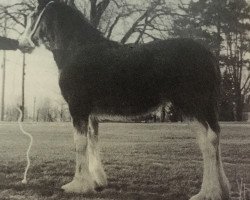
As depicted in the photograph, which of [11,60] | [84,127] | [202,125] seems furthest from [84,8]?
[202,125]

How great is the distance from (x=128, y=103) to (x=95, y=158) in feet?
1.53

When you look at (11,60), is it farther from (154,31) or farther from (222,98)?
(222,98)

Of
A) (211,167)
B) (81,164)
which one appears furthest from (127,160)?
(211,167)

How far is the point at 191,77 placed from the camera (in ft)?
8.47

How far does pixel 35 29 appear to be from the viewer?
2.95 metres

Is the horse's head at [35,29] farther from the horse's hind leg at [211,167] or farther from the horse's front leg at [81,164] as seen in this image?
the horse's hind leg at [211,167]

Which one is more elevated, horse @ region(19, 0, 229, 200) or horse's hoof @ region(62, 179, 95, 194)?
horse @ region(19, 0, 229, 200)

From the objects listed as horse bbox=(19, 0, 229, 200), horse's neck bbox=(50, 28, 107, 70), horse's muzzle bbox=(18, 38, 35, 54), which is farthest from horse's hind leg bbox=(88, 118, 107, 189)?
horse's muzzle bbox=(18, 38, 35, 54)

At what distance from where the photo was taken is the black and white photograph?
262cm

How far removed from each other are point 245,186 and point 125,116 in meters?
0.81

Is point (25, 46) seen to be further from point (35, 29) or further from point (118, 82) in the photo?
point (118, 82)

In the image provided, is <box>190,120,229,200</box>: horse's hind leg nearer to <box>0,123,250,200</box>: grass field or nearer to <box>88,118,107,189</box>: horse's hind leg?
<box>0,123,250,200</box>: grass field

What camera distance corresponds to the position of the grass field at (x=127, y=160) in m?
2.79

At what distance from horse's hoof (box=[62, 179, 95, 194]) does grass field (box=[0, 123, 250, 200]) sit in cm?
5
